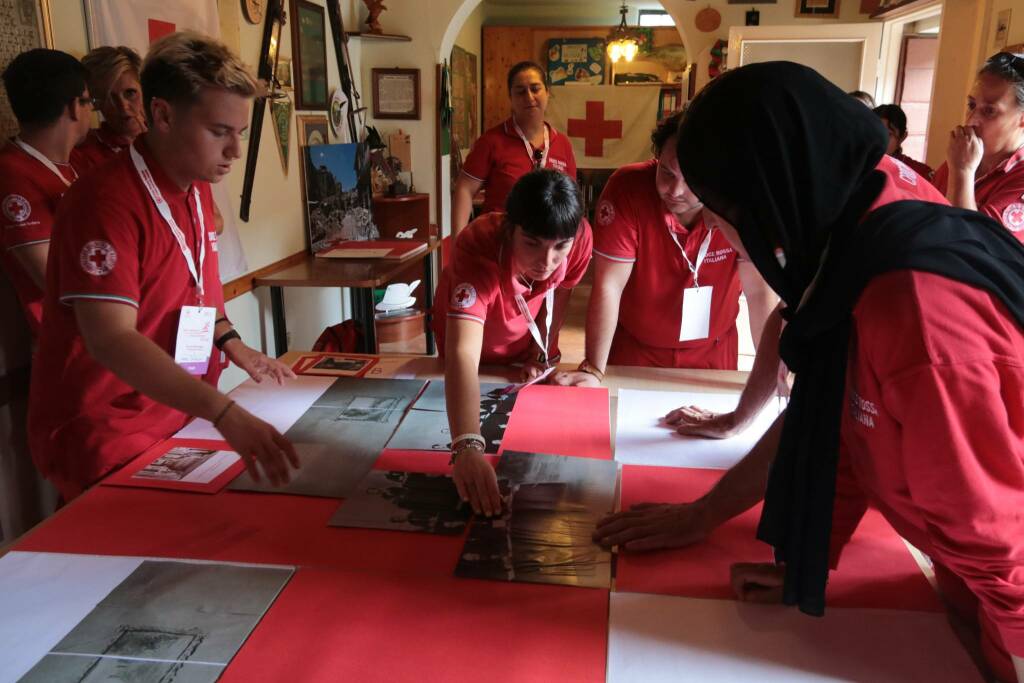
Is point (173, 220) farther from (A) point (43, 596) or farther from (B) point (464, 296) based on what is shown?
(A) point (43, 596)

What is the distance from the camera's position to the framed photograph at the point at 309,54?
3.72m

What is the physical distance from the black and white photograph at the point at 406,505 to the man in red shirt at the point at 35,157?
1.19 meters

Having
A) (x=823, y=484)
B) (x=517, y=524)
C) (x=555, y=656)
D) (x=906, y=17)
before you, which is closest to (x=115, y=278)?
(x=517, y=524)

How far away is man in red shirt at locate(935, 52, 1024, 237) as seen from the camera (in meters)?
2.16

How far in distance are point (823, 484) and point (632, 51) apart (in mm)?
6156

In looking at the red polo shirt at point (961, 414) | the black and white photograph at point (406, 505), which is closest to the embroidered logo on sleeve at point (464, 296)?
the black and white photograph at point (406, 505)

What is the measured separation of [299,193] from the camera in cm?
387

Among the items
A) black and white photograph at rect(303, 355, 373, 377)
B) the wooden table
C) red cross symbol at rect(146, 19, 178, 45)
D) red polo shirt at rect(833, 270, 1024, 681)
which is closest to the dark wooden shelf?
the wooden table

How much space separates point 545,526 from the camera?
112 cm

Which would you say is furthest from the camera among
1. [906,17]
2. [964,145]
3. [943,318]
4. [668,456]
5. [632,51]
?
[632,51]

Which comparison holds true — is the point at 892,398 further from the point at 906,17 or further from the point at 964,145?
the point at 906,17

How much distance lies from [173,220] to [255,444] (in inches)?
22.2

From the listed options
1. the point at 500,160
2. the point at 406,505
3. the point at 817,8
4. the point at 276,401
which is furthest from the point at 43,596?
the point at 817,8

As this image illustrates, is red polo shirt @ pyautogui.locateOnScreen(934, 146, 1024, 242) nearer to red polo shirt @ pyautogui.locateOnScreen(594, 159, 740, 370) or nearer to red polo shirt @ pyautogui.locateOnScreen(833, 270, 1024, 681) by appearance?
red polo shirt @ pyautogui.locateOnScreen(594, 159, 740, 370)
